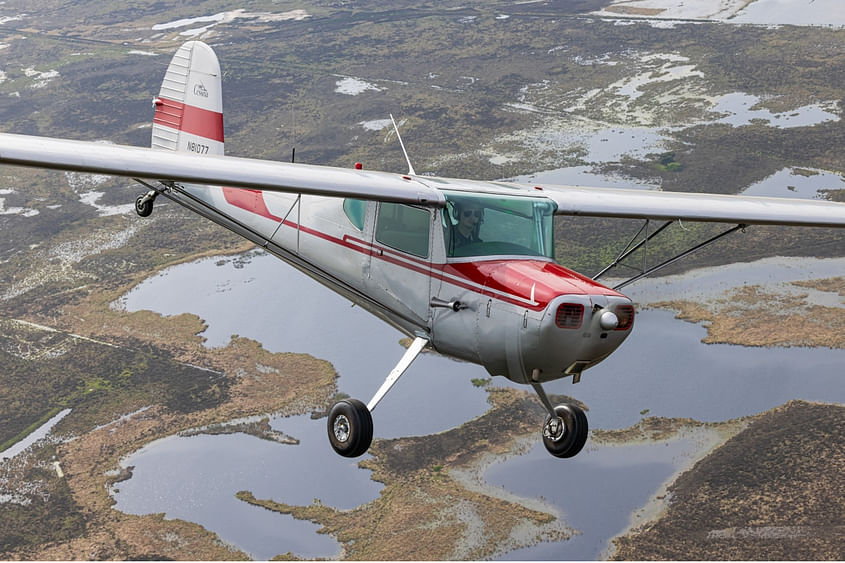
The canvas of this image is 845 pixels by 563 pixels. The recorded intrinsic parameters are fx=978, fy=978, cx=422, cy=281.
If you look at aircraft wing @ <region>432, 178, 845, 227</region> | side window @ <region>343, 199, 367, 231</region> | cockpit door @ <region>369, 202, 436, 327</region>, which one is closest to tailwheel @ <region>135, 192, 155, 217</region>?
side window @ <region>343, 199, 367, 231</region>

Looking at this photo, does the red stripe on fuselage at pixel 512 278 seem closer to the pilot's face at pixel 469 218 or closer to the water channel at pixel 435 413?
the pilot's face at pixel 469 218

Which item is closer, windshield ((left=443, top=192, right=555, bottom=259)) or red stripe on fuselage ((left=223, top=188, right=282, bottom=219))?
windshield ((left=443, top=192, right=555, bottom=259))

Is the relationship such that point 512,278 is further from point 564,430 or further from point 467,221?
point 564,430

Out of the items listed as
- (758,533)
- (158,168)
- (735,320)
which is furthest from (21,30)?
(158,168)

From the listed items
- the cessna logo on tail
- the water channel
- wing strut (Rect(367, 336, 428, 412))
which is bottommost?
the water channel

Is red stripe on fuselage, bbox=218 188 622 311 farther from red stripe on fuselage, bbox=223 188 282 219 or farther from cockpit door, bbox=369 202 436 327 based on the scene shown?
red stripe on fuselage, bbox=223 188 282 219

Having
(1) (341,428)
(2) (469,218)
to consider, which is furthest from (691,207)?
(1) (341,428)

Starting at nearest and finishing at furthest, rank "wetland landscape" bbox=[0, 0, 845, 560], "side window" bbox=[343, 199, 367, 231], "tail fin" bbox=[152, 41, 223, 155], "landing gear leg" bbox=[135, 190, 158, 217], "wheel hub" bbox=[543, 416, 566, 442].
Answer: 1. "wheel hub" bbox=[543, 416, 566, 442]
2. "side window" bbox=[343, 199, 367, 231]
3. "landing gear leg" bbox=[135, 190, 158, 217]
4. "tail fin" bbox=[152, 41, 223, 155]
5. "wetland landscape" bbox=[0, 0, 845, 560]
